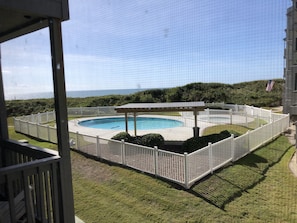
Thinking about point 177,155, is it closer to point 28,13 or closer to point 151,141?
point 151,141

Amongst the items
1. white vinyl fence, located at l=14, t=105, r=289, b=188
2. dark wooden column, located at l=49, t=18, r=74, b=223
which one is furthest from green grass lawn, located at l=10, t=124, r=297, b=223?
dark wooden column, located at l=49, t=18, r=74, b=223

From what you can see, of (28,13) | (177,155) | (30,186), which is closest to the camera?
(28,13)

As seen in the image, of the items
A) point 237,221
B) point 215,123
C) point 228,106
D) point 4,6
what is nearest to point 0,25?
point 4,6

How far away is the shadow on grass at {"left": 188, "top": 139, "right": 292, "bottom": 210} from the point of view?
12.2 feet

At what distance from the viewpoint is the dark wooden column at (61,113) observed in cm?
198

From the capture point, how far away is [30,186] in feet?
6.90

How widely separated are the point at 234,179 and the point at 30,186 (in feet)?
11.3

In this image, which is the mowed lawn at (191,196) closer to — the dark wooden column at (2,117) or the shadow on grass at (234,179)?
the shadow on grass at (234,179)

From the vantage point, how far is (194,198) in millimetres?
3666

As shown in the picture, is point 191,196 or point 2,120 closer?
point 2,120

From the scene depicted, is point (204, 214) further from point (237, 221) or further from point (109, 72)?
point (109, 72)

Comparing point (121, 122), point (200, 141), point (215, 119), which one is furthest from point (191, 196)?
point (121, 122)

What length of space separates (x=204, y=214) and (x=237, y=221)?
42cm

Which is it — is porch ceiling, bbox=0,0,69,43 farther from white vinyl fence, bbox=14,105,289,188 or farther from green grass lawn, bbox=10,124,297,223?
white vinyl fence, bbox=14,105,289,188
